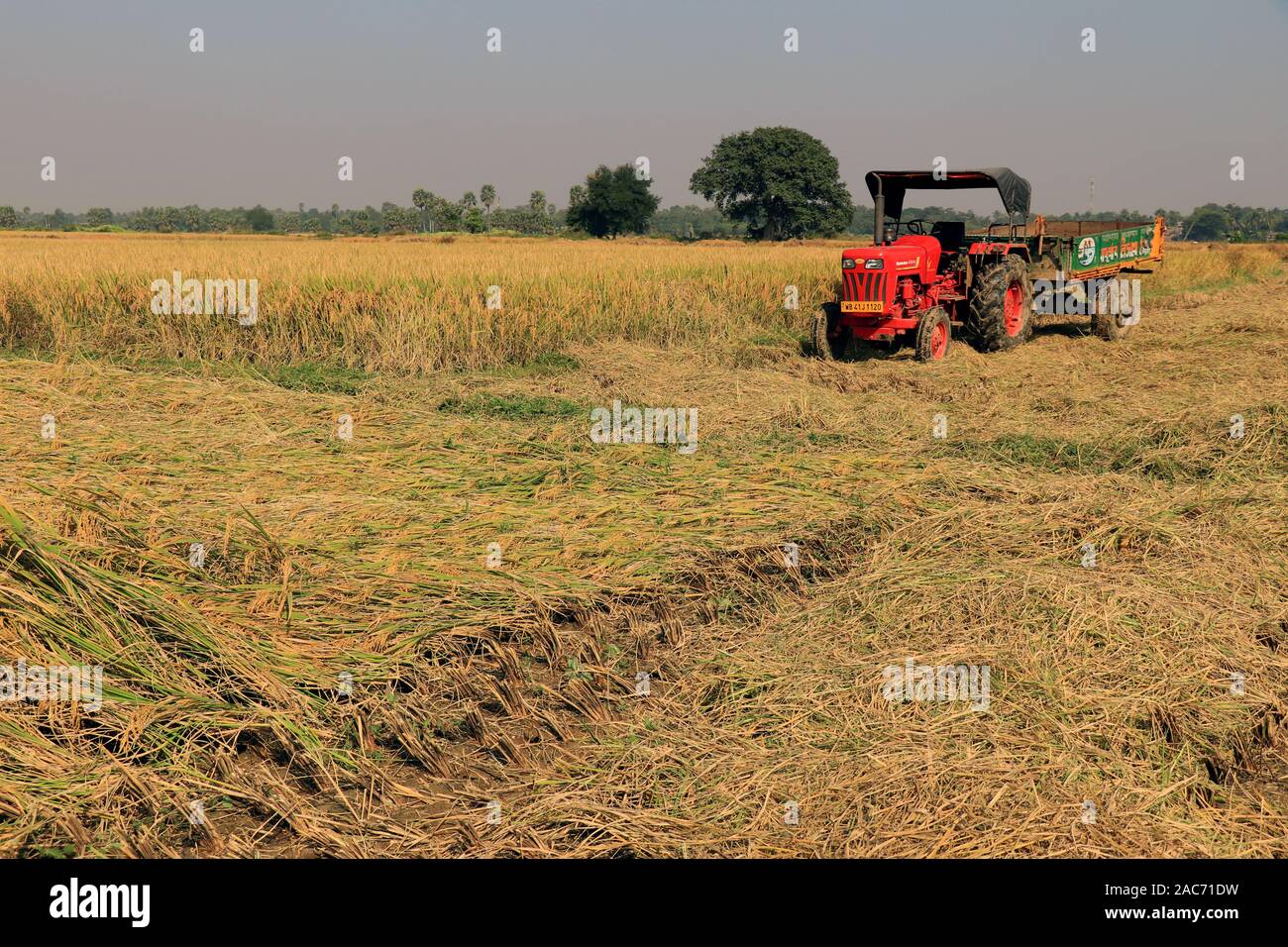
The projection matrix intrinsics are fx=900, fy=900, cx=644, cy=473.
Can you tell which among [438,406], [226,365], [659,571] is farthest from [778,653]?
[226,365]

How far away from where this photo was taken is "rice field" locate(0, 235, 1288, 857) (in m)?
2.92

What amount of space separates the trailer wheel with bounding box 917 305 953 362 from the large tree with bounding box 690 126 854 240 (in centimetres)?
5339

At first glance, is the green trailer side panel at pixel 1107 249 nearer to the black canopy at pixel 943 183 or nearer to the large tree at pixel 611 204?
the black canopy at pixel 943 183

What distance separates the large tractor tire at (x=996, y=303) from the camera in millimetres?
11734

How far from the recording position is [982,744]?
325 cm

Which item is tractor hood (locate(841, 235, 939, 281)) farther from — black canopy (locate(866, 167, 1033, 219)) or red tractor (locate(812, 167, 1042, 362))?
black canopy (locate(866, 167, 1033, 219))

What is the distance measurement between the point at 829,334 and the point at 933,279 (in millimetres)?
1490

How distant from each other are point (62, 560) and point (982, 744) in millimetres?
3483

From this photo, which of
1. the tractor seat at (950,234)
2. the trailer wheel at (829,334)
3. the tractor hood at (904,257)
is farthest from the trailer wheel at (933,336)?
the tractor seat at (950,234)

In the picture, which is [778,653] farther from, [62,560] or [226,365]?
[226,365]

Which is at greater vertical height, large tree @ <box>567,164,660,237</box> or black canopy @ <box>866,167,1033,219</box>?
large tree @ <box>567,164,660,237</box>

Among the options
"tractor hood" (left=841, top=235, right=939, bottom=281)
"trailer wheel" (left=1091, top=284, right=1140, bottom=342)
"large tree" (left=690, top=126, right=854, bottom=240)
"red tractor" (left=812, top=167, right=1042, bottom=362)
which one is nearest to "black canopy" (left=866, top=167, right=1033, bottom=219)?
"red tractor" (left=812, top=167, right=1042, bottom=362)

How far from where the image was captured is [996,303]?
11742mm

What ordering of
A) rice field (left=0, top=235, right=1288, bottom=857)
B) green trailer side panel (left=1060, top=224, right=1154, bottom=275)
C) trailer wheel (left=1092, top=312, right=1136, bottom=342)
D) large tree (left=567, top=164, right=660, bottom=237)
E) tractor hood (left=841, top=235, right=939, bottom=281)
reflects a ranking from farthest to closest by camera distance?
large tree (left=567, top=164, right=660, bottom=237)
trailer wheel (left=1092, top=312, right=1136, bottom=342)
green trailer side panel (left=1060, top=224, right=1154, bottom=275)
tractor hood (left=841, top=235, right=939, bottom=281)
rice field (left=0, top=235, right=1288, bottom=857)
